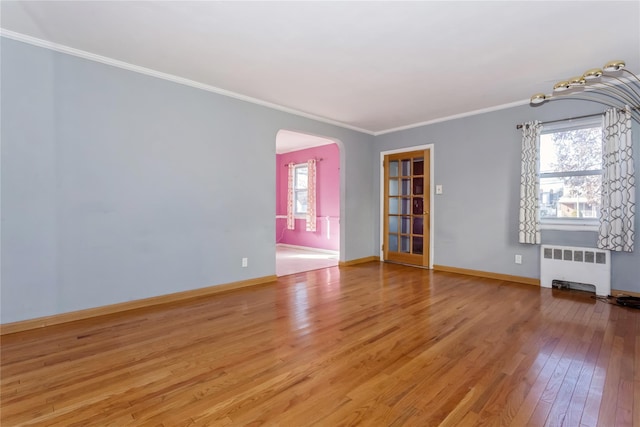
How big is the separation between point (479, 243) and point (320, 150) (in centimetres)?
415

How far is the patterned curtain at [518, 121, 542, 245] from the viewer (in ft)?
13.3

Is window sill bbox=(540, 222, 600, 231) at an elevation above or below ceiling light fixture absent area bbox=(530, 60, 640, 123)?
below

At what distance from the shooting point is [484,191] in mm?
4668

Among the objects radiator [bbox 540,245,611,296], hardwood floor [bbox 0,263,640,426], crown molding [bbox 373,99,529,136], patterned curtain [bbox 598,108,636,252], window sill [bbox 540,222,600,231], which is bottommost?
hardwood floor [bbox 0,263,640,426]

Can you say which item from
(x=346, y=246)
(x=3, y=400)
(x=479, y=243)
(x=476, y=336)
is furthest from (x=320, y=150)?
(x=3, y=400)

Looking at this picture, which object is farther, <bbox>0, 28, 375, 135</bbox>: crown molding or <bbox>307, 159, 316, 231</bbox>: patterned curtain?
<bbox>307, 159, 316, 231</bbox>: patterned curtain

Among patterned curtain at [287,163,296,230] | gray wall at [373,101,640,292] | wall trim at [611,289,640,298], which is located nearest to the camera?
wall trim at [611,289,640,298]

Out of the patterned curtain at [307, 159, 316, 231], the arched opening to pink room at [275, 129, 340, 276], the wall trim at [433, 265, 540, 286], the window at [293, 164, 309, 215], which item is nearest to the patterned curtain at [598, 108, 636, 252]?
the wall trim at [433, 265, 540, 286]

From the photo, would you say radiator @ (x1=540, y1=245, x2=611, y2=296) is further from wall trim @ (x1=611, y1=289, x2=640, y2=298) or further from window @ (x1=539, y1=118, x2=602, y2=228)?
window @ (x1=539, y1=118, x2=602, y2=228)

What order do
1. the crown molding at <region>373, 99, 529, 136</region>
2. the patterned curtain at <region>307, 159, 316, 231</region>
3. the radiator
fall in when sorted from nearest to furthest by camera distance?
1. the radiator
2. the crown molding at <region>373, 99, 529, 136</region>
3. the patterned curtain at <region>307, 159, 316, 231</region>

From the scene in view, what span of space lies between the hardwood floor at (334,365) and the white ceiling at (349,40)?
2568 mm

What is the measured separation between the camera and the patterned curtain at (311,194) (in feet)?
24.3

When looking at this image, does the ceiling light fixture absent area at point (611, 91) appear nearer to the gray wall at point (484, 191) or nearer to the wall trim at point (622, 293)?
the gray wall at point (484, 191)

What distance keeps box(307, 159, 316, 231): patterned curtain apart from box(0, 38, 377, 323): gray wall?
3019 mm
